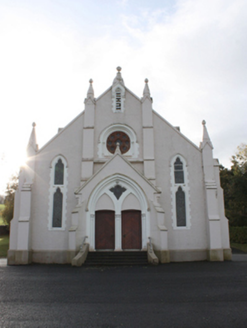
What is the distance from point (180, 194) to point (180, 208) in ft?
3.08

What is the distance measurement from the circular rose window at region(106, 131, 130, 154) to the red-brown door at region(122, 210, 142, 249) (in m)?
4.72

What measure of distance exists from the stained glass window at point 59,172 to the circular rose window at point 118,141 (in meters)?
3.57

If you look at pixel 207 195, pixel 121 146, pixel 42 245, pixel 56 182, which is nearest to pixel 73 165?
pixel 56 182

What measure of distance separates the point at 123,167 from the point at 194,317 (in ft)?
40.2

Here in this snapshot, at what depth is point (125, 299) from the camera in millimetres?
9000

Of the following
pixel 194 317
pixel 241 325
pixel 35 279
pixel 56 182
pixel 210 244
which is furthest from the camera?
pixel 56 182

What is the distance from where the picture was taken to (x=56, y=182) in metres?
20.2

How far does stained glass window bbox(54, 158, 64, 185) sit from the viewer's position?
20.3 metres

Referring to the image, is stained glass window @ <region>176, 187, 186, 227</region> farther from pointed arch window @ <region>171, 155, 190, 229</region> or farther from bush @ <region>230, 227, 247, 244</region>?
bush @ <region>230, 227, 247, 244</region>

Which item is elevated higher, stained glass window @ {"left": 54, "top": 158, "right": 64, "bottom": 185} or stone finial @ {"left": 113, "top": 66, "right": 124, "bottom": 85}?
stone finial @ {"left": 113, "top": 66, "right": 124, "bottom": 85}

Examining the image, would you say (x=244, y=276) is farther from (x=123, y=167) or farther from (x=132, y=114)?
(x=132, y=114)

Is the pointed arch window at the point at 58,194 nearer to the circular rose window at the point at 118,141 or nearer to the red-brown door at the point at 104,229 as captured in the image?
the red-brown door at the point at 104,229

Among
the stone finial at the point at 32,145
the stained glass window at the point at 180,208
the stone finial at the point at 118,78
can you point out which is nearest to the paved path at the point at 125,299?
the stained glass window at the point at 180,208

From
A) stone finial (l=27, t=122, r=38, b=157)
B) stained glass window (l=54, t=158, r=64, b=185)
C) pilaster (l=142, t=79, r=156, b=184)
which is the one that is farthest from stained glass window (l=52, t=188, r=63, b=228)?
pilaster (l=142, t=79, r=156, b=184)
